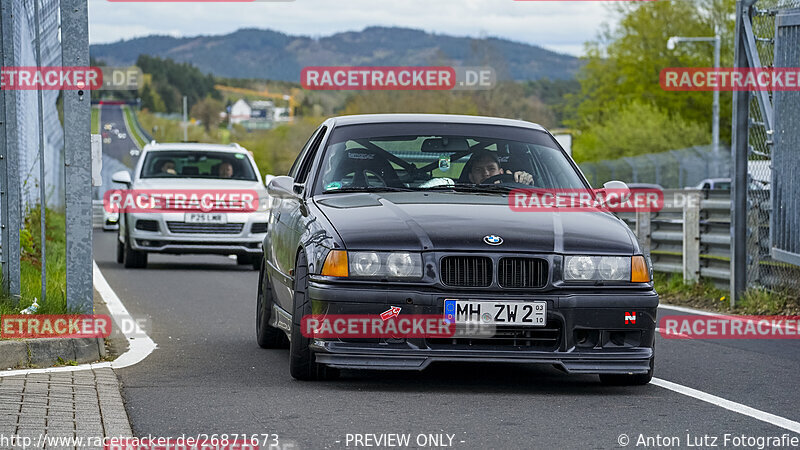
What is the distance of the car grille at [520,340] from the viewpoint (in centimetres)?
674

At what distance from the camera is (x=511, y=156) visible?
324 inches

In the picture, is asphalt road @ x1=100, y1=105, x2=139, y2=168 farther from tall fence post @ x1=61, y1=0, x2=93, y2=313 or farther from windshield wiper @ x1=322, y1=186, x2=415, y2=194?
windshield wiper @ x1=322, y1=186, x2=415, y2=194

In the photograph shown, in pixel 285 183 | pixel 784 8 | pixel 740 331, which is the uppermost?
pixel 784 8

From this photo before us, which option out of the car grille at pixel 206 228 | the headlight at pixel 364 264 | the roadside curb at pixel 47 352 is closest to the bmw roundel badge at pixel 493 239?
the headlight at pixel 364 264

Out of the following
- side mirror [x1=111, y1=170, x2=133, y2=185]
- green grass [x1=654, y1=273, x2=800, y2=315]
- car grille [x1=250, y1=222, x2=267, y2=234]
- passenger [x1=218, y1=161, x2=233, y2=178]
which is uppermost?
passenger [x1=218, y1=161, x2=233, y2=178]

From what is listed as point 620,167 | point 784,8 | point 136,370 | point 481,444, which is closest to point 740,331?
A: point 784,8

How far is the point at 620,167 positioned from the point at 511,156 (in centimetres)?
3756

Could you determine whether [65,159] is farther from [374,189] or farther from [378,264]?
[378,264]

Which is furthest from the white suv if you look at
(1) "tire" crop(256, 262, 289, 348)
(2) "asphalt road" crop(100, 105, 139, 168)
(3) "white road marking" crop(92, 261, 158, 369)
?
(2) "asphalt road" crop(100, 105, 139, 168)

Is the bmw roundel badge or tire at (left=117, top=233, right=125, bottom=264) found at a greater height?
the bmw roundel badge

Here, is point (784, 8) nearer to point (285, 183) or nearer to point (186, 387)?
point (285, 183)

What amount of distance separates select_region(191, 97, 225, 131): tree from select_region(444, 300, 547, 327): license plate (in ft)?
597

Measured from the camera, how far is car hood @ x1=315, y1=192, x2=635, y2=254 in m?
6.76

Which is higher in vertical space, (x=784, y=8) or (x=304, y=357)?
(x=784, y=8)
